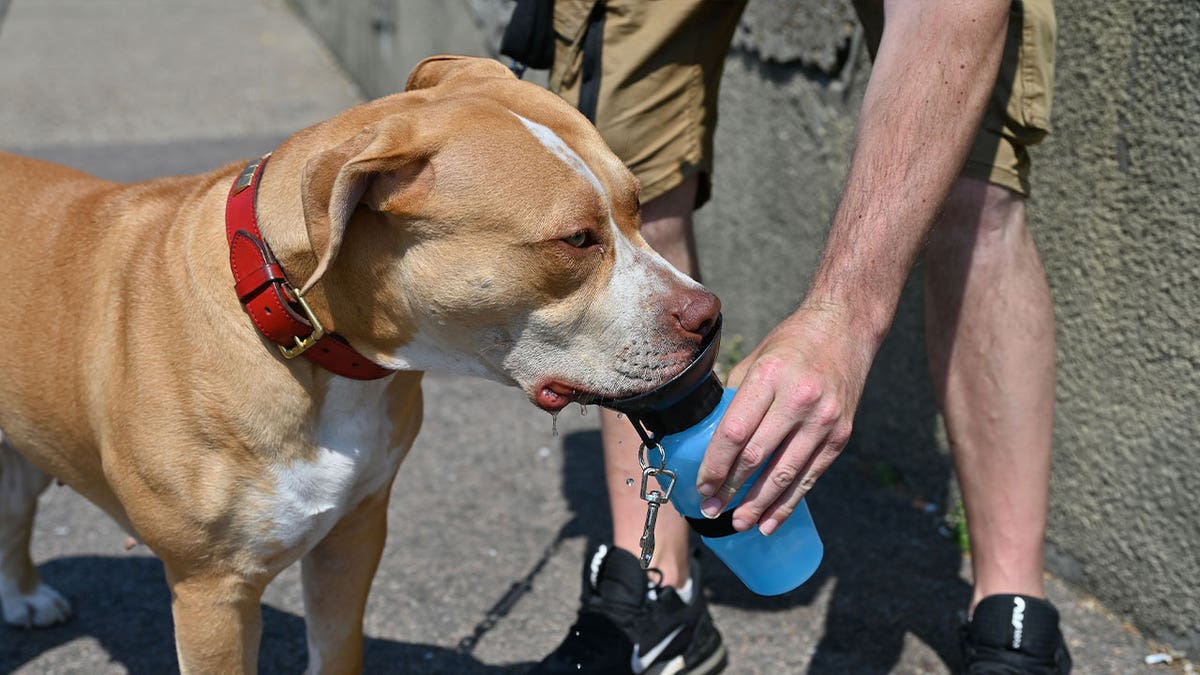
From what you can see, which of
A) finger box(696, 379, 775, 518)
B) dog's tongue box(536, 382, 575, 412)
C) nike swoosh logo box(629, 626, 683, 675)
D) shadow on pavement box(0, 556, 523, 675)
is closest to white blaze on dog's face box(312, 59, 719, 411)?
dog's tongue box(536, 382, 575, 412)

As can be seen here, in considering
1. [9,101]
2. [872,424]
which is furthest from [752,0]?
[9,101]

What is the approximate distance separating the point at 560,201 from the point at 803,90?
259 cm

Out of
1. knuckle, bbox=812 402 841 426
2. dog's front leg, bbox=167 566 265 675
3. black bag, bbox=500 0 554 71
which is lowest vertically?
dog's front leg, bbox=167 566 265 675

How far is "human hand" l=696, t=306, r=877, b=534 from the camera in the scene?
1972 mm

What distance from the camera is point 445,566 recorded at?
12.3ft

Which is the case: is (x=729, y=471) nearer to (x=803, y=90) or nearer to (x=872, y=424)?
(x=872, y=424)

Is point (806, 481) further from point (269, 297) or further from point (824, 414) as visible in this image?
point (269, 297)

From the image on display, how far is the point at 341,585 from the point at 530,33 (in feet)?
4.84

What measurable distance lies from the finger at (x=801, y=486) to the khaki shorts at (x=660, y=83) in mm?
1187

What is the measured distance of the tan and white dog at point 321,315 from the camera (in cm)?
210

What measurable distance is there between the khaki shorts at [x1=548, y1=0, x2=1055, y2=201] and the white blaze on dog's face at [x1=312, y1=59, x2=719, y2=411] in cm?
90

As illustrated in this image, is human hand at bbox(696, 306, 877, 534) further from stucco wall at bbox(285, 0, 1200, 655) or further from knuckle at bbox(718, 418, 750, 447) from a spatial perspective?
stucco wall at bbox(285, 0, 1200, 655)

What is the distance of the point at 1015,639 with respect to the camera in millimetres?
2959

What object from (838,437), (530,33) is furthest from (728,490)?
(530,33)
